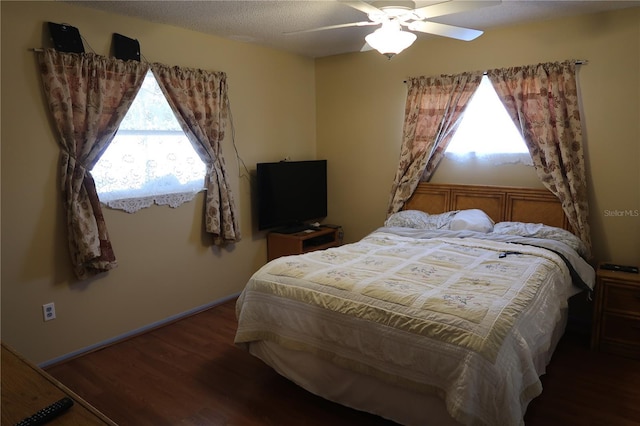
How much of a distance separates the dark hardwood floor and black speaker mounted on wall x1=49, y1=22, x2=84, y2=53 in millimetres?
2198

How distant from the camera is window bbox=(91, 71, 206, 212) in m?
3.22

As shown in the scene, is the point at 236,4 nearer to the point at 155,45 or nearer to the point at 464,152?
the point at 155,45

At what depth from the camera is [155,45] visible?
3432 mm

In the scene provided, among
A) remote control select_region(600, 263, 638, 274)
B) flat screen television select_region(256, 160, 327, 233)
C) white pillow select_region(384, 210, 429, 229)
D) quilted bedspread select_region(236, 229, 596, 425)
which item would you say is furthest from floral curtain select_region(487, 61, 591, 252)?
flat screen television select_region(256, 160, 327, 233)

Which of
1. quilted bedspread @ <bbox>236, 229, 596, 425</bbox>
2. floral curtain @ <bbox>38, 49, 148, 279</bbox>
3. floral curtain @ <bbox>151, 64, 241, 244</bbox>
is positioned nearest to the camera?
quilted bedspread @ <bbox>236, 229, 596, 425</bbox>

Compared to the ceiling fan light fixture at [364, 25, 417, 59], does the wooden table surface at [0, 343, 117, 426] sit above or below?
below

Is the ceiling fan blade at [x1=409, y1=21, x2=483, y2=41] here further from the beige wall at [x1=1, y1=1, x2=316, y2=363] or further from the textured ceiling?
the beige wall at [x1=1, y1=1, x2=316, y2=363]

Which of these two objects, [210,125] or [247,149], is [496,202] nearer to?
[247,149]

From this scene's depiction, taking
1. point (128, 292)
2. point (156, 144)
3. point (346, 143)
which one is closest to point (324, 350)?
point (128, 292)

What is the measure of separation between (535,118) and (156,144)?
3228mm

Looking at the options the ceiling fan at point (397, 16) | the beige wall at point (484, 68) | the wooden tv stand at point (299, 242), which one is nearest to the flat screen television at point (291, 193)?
the wooden tv stand at point (299, 242)

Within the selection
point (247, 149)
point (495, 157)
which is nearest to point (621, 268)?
point (495, 157)

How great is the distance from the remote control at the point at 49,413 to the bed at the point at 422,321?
1.36m

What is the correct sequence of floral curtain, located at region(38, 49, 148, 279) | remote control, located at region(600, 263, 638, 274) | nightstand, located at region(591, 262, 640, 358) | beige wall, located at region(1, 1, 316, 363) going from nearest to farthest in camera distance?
beige wall, located at region(1, 1, 316, 363) < floral curtain, located at region(38, 49, 148, 279) < nightstand, located at region(591, 262, 640, 358) < remote control, located at region(600, 263, 638, 274)
